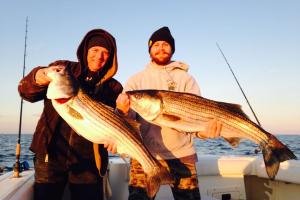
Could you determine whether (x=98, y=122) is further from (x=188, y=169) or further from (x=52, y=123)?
(x=188, y=169)

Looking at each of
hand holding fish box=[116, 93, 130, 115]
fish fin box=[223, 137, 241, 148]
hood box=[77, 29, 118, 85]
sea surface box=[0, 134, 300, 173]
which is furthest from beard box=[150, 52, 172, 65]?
sea surface box=[0, 134, 300, 173]

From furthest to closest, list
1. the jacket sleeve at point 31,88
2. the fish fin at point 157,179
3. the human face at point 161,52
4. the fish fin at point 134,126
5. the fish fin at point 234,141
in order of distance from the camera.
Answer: the human face at point 161,52, the fish fin at point 234,141, the fish fin at point 134,126, the fish fin at point 157,179, the jacket sleeve at point 31,88

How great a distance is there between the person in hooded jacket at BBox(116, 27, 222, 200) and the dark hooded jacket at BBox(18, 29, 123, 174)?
0.41m

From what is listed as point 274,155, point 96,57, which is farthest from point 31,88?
point 274,155

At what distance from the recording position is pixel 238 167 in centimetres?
709

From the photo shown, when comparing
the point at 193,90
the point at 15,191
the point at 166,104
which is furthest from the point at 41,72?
the point at 193,90

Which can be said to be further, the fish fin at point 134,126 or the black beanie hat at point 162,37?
the black beanie hat at point 162,37

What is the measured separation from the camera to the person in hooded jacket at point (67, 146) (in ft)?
13.1

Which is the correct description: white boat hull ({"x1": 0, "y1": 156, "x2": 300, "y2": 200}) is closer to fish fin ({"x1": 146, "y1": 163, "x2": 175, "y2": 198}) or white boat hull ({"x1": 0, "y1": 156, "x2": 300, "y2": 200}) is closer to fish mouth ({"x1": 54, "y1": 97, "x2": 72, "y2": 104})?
fish fin ({"x1": 146, "y1": 163, "x2": 175, "y2": 198})

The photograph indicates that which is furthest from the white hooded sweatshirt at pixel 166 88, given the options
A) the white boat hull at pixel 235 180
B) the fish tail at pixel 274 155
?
the white boat hull at pixel 235 180

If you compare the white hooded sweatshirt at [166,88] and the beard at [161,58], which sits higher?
the beard at [161,58]

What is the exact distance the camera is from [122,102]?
171 inches

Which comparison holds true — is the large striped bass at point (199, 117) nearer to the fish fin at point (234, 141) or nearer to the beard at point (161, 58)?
the fish fin at point (234, 141)

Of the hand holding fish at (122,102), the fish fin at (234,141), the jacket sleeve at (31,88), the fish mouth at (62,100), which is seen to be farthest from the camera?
the fish fin at (234,141)
